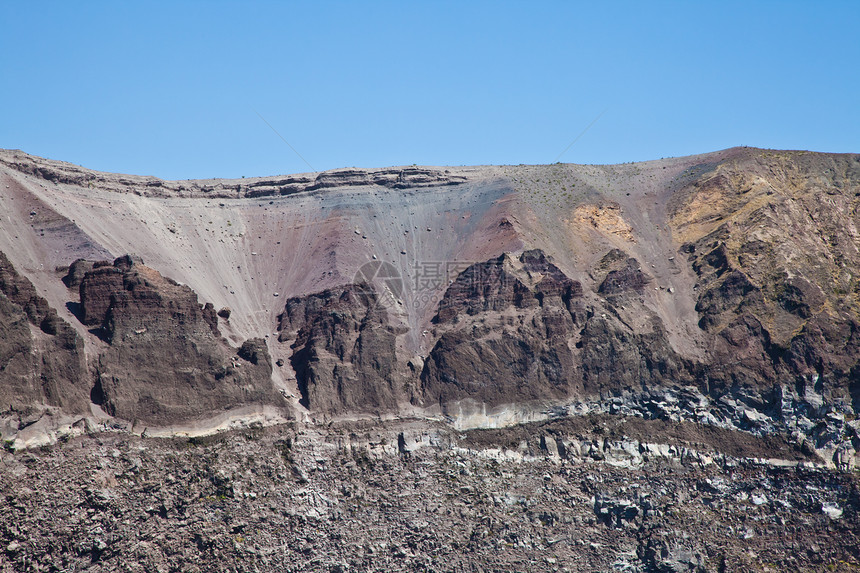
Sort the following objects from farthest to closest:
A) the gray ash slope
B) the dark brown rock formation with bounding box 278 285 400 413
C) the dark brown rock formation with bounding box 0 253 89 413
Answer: the dark brown rock formation with bounding box 278 285 400 413 < the gray ash slope < the dark brown rock formation with bounding box 0 253 89 413

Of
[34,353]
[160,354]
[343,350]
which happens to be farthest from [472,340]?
[34,353]

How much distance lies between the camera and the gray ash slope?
74750 mm

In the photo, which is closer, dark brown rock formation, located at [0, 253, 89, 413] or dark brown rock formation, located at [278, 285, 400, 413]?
dark brown rock formation, located at [0, 253, 89, 413]

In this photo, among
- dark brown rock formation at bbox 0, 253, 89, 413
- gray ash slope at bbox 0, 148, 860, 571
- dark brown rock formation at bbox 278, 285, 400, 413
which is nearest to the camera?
dark brown rock formation at bbox 0, 253, 89, 413

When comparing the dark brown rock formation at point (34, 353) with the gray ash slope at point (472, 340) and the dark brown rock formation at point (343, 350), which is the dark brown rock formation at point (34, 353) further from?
the dark brown rock formation at point (343, 350)

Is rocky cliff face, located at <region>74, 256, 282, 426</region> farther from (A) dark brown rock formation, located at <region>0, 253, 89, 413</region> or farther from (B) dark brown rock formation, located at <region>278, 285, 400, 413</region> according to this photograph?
(B) dark brown rock formation, located at <region>278, 285, 400, 413</region>

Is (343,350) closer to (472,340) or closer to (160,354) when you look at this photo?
(472,340)

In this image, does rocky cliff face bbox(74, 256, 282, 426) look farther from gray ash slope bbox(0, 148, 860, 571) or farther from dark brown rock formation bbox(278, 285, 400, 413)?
dark brown rock formation bbox(278, 285, 400, 413)

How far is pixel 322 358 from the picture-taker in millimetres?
83500

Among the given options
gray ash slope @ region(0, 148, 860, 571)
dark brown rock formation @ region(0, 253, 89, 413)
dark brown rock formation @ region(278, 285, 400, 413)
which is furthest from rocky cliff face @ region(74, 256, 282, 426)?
dark brown rock formation @ region(278, 285, 400, 413)

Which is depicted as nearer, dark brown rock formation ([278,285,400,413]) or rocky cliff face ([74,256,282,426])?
rocky cliff face ([74,256,282,426])

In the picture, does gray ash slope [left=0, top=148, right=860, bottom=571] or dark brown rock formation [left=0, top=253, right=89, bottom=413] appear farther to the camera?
gray ash slope [left=0, top=148, right=860, bottom=571]

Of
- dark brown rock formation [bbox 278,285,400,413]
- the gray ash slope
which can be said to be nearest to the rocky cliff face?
the gray ash slope

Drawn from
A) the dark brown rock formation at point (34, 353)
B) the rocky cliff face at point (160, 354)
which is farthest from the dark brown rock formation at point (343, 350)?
the dark brown rock formation at point (34, 353)
